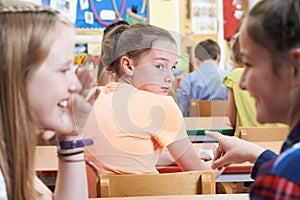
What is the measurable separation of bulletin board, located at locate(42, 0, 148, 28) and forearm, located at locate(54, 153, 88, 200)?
298 centimetres

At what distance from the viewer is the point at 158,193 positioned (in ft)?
4.64

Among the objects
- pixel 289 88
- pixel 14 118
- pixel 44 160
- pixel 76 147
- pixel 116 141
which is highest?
pixel 289 88

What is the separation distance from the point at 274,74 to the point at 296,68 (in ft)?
0.11

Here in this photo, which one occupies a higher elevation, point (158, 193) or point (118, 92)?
point (118, 92)

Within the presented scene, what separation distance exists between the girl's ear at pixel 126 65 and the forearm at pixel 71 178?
307 mm

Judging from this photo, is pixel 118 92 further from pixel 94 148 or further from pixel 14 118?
pixel 14 118

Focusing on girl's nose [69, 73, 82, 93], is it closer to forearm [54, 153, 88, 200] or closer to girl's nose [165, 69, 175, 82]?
forearm [54, 153, 88, 200]

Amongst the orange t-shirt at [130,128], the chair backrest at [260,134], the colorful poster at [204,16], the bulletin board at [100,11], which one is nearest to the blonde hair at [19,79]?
the orange t-shirt at [130,128]

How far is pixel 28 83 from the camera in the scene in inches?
37.5

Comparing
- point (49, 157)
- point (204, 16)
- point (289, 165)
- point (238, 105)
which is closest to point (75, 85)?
point (289, 165)

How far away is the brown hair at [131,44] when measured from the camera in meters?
1.36

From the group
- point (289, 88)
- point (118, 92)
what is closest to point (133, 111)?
point (118, 92)

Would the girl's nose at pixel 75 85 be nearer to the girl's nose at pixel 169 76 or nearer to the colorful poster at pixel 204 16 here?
the girl's nose at pixel 169 76

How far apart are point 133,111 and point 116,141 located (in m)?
0.15
